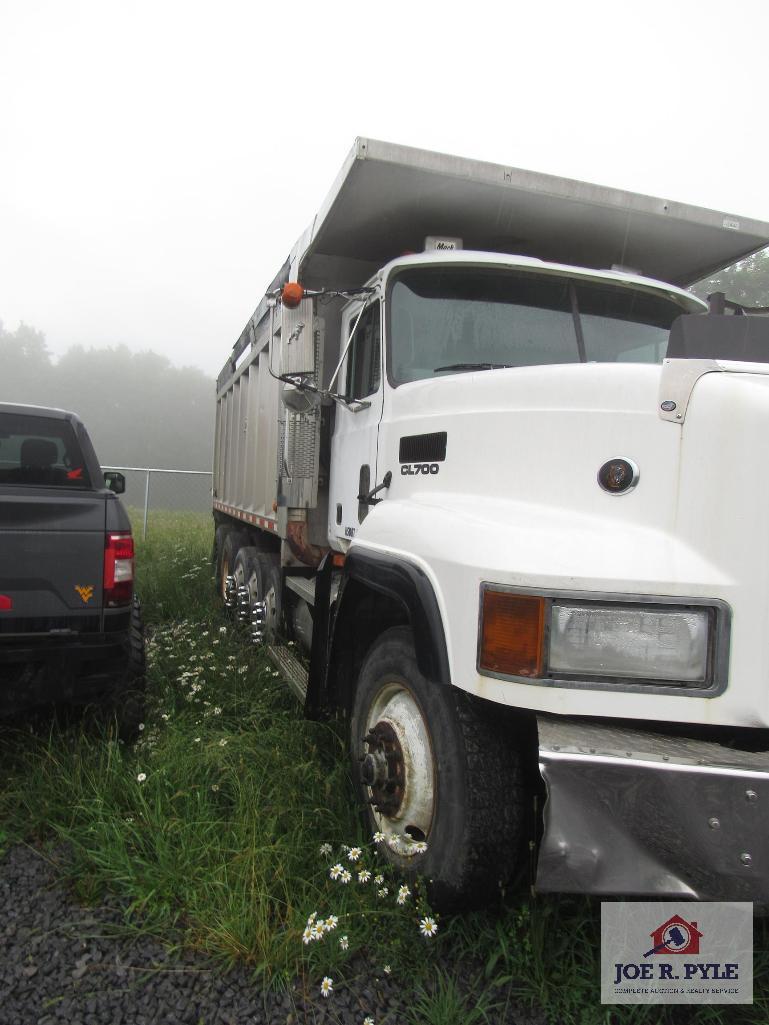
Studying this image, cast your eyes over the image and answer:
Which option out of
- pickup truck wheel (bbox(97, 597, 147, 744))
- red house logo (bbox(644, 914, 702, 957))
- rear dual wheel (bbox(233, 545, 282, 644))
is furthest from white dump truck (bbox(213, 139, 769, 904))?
rear dual wheel (bbox(233, 545, 282, 644))

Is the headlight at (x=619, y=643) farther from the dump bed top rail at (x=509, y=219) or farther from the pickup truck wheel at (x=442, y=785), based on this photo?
the dump bed top rail at (x=509, y=219)

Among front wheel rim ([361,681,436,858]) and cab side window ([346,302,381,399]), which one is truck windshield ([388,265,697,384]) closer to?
cab side window ([346,302,381,399])

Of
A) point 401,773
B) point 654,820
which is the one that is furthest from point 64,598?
point 654,820

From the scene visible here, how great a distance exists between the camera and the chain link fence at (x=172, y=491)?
48.9 ft

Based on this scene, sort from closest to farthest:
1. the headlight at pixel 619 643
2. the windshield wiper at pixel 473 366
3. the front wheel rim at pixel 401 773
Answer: the headlight at pixel 619 643 → the front wheel rim at pixel 401 773 → the windshield wiper at pixel 473 366

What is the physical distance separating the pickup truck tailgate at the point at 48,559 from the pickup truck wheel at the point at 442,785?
5.16 ft

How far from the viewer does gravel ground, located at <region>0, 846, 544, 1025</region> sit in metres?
2.17

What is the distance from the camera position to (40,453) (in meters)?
4.14

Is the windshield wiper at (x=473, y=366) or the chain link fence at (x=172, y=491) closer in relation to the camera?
the windshield wiper at (x=473, y=366)

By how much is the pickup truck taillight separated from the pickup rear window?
764mm

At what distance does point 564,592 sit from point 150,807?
2.16 m

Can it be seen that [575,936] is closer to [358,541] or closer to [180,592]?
[358,541]

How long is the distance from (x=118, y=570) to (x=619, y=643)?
2.46m

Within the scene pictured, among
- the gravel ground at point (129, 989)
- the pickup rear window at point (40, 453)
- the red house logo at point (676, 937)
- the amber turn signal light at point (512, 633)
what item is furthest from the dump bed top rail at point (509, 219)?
the gravel ground at point (129, 989)
